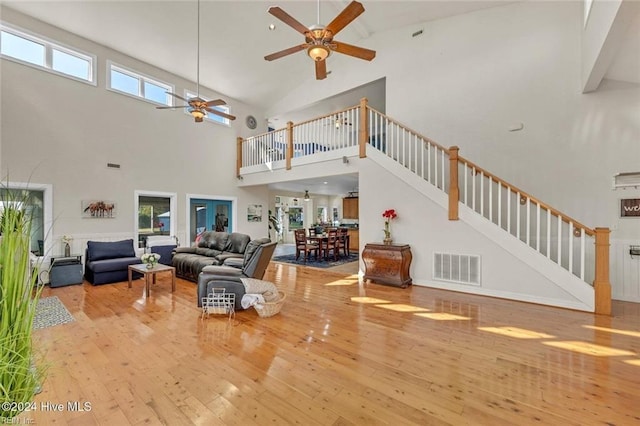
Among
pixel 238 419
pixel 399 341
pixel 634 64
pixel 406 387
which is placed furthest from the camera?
pixel 634 64

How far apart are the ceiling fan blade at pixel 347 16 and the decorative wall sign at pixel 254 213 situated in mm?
7143

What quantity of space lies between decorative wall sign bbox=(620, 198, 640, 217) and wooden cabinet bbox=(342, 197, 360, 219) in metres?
8.22

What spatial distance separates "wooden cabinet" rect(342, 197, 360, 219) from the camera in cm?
1199

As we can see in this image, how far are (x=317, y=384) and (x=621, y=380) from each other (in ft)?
8.08

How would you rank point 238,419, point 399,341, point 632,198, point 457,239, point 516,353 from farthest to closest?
1. point 457,239
2. point 632,198
3. point 399,341
4. point 516,353
5. point 238,419

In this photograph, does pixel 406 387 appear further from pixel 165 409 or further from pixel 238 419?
pixel 165 409

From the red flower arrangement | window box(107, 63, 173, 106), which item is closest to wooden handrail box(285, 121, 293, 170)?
window box(107, 63, 173, 106)

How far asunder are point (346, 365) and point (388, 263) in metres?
2.94

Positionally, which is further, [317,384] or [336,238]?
[336,238]

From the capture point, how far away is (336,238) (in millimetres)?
8328

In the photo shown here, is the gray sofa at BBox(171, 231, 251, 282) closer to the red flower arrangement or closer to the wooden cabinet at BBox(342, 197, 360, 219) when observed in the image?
the red flower arrangement

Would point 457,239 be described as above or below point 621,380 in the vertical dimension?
above

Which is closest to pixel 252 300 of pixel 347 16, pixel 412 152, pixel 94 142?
pixel 347 16

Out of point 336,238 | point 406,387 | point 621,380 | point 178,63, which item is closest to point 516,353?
point 621,380
